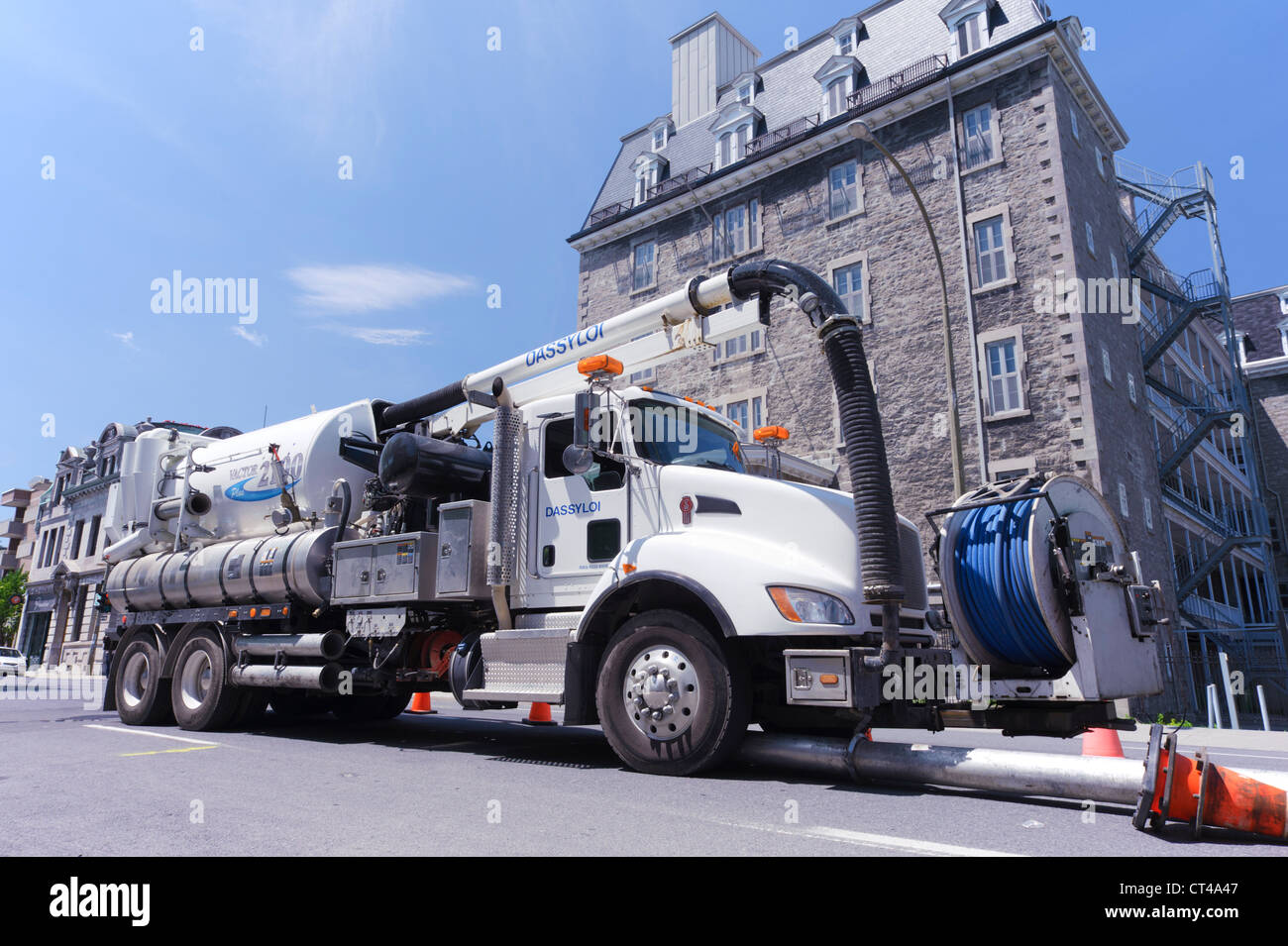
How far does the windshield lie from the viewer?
7.26 m

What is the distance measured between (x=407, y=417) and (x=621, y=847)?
7197 mm

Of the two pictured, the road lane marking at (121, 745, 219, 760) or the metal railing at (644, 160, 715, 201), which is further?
the metal railing at (644, 160, 715, 201)

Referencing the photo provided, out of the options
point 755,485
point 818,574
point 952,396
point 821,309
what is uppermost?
point 952,396

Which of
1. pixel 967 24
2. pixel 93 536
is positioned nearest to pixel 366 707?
pixel 967 24

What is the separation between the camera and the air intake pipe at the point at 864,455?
5594 mm

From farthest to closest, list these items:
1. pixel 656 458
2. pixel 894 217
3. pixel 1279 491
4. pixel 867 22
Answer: pixel 1279 491, pixel 867 22, pixel 894 217, pixel 656 458

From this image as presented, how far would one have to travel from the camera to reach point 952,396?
13789 mm

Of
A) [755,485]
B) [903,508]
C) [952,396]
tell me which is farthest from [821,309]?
[903,508]

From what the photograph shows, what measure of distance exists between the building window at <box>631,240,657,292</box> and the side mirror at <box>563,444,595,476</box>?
2298 cm

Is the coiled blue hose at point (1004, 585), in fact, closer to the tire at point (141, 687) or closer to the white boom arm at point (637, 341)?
the white boom arm at point (637, 341)

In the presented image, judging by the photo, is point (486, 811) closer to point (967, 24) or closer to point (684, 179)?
point (967, 24)

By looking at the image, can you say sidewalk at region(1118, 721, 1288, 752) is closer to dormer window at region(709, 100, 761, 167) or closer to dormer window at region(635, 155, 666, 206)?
dormer window at region(709, 100, 761, 167)


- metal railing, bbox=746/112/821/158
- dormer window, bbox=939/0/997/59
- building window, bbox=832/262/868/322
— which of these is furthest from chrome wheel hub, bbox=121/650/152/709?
dormer window, bbox=939/0/997/59
